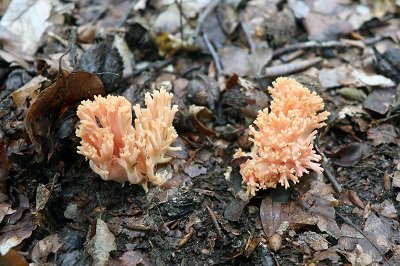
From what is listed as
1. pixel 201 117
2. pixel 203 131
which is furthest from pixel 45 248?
pixel 201 117

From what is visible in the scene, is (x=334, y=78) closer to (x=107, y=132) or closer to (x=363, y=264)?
(x=363, y=264)

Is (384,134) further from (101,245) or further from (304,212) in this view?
(101,245)

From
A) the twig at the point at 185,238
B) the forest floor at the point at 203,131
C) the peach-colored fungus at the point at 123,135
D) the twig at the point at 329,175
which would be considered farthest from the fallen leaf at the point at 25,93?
the twig at the point at 329,175

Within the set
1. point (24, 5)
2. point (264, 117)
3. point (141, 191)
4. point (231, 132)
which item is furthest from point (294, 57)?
point (24, 5)

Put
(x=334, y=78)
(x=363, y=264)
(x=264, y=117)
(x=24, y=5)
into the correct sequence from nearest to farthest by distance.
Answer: (x=363, y=264)
(x=264, y=117)
(x=334, y=78)
(x=24, y=5)

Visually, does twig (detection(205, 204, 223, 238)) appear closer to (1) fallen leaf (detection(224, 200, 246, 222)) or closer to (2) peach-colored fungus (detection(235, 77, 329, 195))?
(1) fallen leaf (detection(224, 200, 246, 222))

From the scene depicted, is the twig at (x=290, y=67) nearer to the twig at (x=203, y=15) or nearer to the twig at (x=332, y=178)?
the twig at (x=203, y=15)
